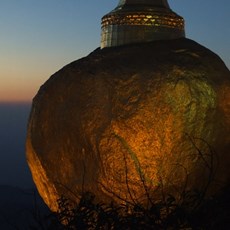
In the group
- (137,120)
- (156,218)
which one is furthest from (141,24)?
(156,218)

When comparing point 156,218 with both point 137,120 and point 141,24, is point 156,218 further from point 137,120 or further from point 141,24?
point 141,24

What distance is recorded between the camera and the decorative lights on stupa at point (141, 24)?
22.2 feet

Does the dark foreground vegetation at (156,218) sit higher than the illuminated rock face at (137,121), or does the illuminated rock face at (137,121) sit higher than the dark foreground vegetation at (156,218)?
the illuminated rock face at (137,121)

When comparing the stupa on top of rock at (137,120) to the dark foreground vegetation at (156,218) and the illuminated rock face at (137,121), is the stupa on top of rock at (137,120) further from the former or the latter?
the dark foreground vegetation at (156,218)

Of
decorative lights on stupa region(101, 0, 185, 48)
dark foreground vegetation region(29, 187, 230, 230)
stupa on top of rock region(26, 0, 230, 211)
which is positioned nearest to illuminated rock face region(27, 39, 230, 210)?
stupa on top of rock region(26, 0, 230, 211)

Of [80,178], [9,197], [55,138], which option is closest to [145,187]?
[80,178]

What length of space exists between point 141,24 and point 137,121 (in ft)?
5.28

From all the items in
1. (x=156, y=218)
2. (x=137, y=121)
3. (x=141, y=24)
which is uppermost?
(x=141, y=24)

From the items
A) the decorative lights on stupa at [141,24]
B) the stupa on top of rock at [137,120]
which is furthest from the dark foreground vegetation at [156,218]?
the decorative lights on stupa at [141,24]

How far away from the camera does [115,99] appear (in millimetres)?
5934

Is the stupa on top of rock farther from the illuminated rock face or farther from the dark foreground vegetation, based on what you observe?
the dark foreground vegetation

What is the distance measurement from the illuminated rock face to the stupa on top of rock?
0.01 m

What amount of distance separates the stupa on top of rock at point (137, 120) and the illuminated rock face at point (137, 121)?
0.01m

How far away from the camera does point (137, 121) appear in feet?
19.1
